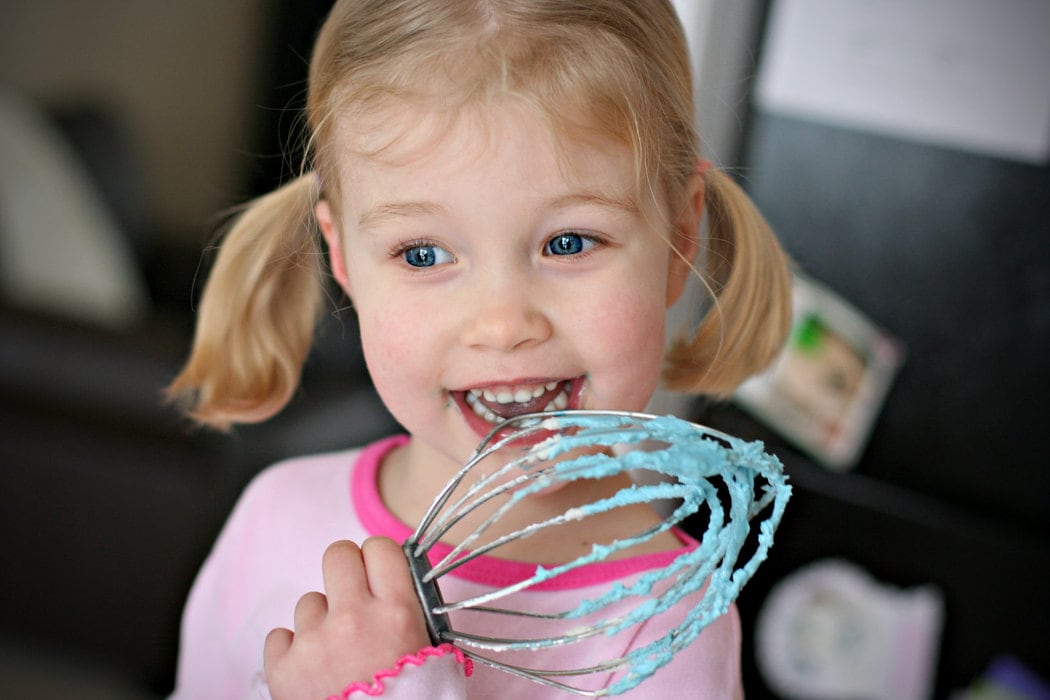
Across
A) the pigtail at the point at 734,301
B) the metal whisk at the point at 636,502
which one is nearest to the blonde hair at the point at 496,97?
the pigtail at the point at 734,301

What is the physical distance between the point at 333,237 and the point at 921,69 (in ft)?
3.02

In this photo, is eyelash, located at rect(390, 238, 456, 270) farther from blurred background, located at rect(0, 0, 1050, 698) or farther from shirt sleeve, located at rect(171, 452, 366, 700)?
blurred background, located at rect(0, 0, 1050, 698)

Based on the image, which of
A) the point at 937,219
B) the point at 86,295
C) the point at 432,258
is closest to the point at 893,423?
the point at 937,219

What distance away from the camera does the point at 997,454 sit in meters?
1.28

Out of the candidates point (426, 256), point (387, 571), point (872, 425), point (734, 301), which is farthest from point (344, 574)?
point (872, 425)

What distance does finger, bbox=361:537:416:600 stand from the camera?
42 centimetres

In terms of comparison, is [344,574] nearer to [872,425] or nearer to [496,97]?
[496,97]

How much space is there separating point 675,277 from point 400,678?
0.22 m

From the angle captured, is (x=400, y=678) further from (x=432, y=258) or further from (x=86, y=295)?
(x=86, y=295)

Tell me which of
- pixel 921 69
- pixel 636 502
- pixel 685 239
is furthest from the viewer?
pixel 921 69

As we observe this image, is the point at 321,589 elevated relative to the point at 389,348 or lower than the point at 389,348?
lower

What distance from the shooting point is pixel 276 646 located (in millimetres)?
438

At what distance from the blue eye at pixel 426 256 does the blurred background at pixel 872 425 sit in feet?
2.39

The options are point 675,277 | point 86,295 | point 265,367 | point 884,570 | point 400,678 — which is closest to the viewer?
point 400,678
